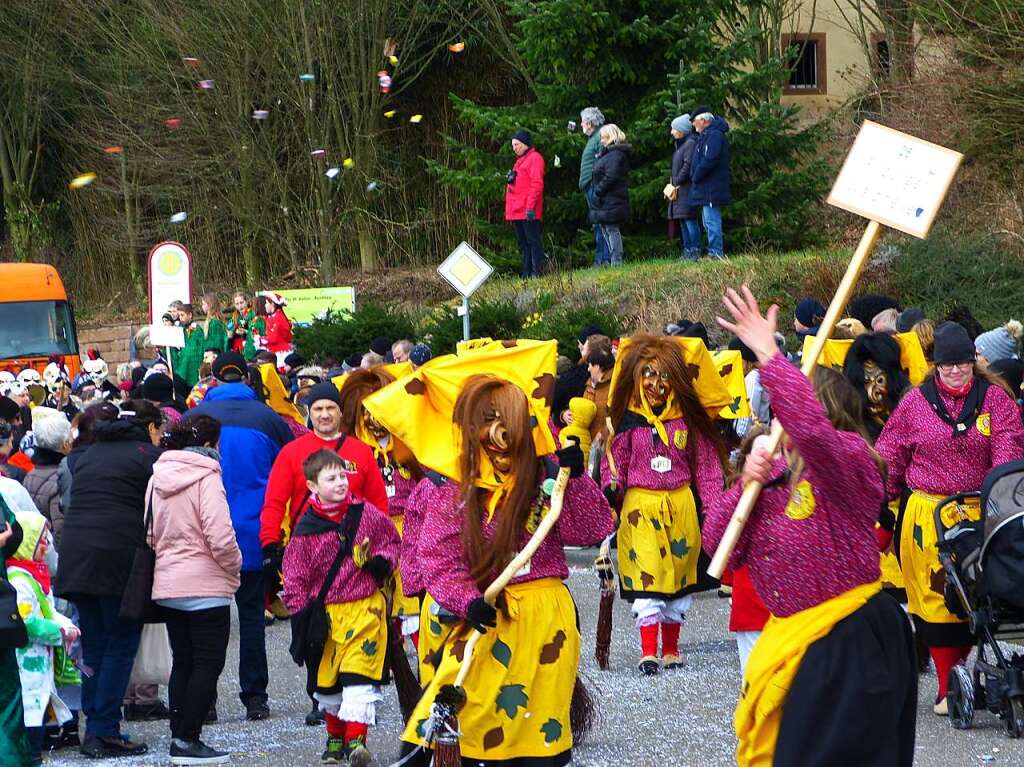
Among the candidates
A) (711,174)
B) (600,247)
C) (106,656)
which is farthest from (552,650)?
(600,247)

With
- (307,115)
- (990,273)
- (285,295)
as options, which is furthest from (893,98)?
(307,115)

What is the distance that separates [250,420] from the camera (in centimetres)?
986

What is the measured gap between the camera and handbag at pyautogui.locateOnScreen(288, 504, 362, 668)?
771cm

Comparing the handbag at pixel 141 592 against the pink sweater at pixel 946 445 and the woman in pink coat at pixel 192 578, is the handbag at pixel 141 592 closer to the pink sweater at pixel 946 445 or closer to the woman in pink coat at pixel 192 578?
the woman in pink coat at pixel 192 578

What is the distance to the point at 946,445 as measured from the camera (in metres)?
8.23

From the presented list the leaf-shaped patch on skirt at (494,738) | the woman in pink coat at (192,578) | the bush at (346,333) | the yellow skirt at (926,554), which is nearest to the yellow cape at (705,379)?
the yellow skirt at (926,554)

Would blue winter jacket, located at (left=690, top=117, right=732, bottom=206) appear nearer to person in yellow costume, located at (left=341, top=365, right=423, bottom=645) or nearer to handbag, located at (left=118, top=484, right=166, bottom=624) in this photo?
person in yellow costume, located at (left=341, top=365, right=423, bottom=645)

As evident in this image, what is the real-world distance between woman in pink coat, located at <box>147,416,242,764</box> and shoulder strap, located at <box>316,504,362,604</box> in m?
0.63

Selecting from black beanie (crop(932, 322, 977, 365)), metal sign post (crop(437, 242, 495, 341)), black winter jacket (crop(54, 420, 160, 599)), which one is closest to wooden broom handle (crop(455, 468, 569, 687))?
black beanie (crop(932, 322, 977, 365))

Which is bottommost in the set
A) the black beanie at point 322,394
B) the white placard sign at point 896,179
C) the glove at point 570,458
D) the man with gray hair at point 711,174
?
the glove at point 570,458

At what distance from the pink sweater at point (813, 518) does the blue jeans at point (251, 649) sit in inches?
173

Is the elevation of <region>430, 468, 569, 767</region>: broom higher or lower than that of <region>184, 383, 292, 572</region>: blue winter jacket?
lower

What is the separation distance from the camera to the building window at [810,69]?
34156 millimetres

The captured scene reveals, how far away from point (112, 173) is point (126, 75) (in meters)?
3.10
